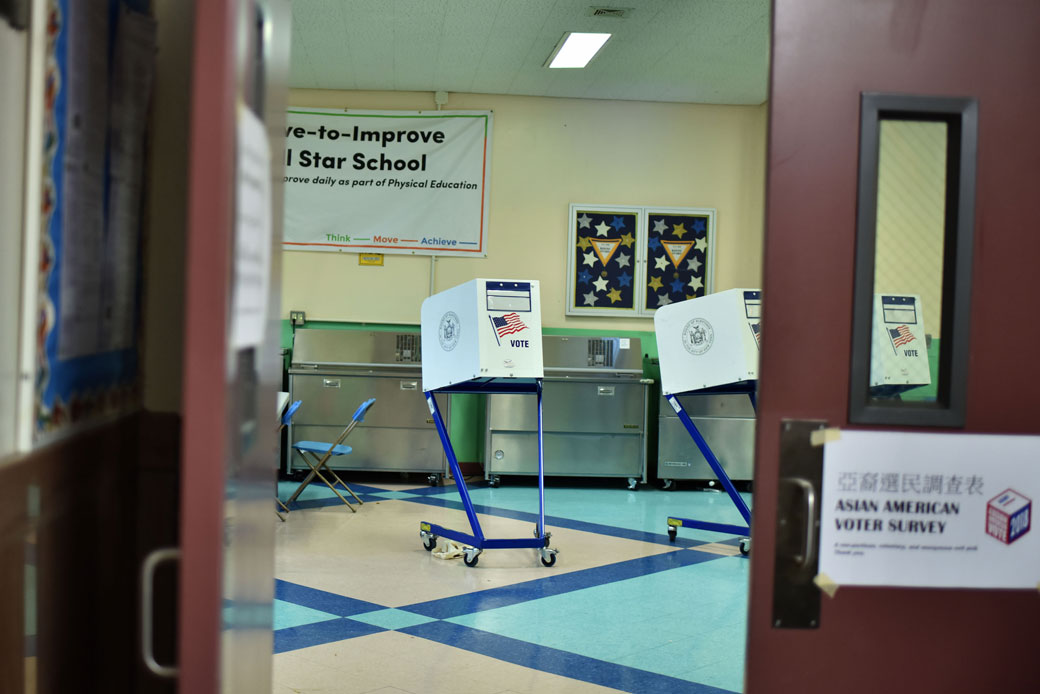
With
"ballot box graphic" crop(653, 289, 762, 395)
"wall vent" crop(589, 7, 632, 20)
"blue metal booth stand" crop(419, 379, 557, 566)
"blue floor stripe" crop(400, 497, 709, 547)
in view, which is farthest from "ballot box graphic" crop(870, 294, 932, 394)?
"wall vent" crop(589, 7, 632, 20)

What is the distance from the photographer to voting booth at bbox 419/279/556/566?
15.1 feet

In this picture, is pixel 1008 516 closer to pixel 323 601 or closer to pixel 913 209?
pixel 913 209

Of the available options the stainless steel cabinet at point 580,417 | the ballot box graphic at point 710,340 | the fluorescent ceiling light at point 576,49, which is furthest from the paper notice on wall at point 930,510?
the stainless steel cabinet at point 580,417

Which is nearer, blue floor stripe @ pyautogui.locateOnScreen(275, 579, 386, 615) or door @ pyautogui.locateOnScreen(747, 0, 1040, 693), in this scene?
door @ pyautogui.locateOnScreen(747, 0, 1040, 693)

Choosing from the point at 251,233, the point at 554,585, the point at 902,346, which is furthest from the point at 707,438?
the point at 251,233

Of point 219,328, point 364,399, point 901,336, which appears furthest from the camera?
point 364,399

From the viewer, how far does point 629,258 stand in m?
7.66

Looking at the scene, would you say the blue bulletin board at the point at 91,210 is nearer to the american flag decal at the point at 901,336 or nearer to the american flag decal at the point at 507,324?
the american flag decal at the point at 901,336

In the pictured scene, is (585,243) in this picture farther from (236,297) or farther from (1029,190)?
(236,297)

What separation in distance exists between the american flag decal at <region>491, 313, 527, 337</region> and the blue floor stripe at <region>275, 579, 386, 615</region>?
1.54 meters

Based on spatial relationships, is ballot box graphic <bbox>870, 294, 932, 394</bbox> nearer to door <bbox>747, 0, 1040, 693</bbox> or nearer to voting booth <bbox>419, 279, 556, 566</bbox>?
door <bbox>747, 0, 1040, 693</bbox>

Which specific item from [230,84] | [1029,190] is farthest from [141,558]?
[1029,190]

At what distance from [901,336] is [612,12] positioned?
3844 millimetres

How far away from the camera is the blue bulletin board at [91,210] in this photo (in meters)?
1.17
